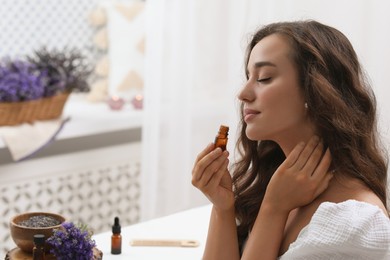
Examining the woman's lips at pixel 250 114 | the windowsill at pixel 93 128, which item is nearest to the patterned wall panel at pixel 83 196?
the windowsill at pixel 93 128

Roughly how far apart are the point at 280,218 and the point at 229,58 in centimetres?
151

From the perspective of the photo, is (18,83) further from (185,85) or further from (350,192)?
(350,192)

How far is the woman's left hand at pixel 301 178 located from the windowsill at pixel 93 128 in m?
1.73

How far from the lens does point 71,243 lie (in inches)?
54.9

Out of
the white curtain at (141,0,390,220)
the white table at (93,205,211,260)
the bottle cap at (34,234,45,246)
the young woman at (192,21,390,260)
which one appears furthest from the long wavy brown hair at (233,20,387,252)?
the white curtain at (141,0,390,220)

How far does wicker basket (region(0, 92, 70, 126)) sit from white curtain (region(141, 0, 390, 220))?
1.21 feet

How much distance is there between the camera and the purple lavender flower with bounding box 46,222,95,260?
139 cm

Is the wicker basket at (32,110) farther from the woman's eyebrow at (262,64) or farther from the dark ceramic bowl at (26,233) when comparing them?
the woman's eyebrow at (262,64)

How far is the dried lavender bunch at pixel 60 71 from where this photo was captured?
297 cm

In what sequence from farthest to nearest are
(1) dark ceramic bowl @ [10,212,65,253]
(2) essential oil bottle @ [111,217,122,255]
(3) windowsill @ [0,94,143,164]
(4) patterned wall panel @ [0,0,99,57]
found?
1. (4) patterned wall panel @ [0,0,99,57]
2. (3) windowsill @ [0,94,143,164]
3. (2) essential oil bottle @ [111,217,122,255]
4. (1) dark ceramic bowl @ [10,212,65,253]

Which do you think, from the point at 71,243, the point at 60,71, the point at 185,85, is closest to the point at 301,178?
the point at 71,243

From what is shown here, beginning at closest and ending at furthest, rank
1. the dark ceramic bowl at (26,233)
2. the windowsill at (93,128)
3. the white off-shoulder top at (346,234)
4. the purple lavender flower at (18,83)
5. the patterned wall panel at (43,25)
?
the white off-shoulder top at (346,234)
the dark ceramic bowl at (26,233)
the purple lavender flower at (18,83)
the windowsill at (93,128)
the patterned wall panel at (43,25)

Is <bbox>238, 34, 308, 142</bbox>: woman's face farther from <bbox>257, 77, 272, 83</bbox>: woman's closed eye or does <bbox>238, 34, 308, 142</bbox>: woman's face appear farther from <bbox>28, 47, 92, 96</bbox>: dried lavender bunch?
<bbox>28, 47, 92, 96</bbox>: dried lavender bunch

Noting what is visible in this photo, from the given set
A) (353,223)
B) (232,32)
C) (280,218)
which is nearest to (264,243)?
(280,218)
